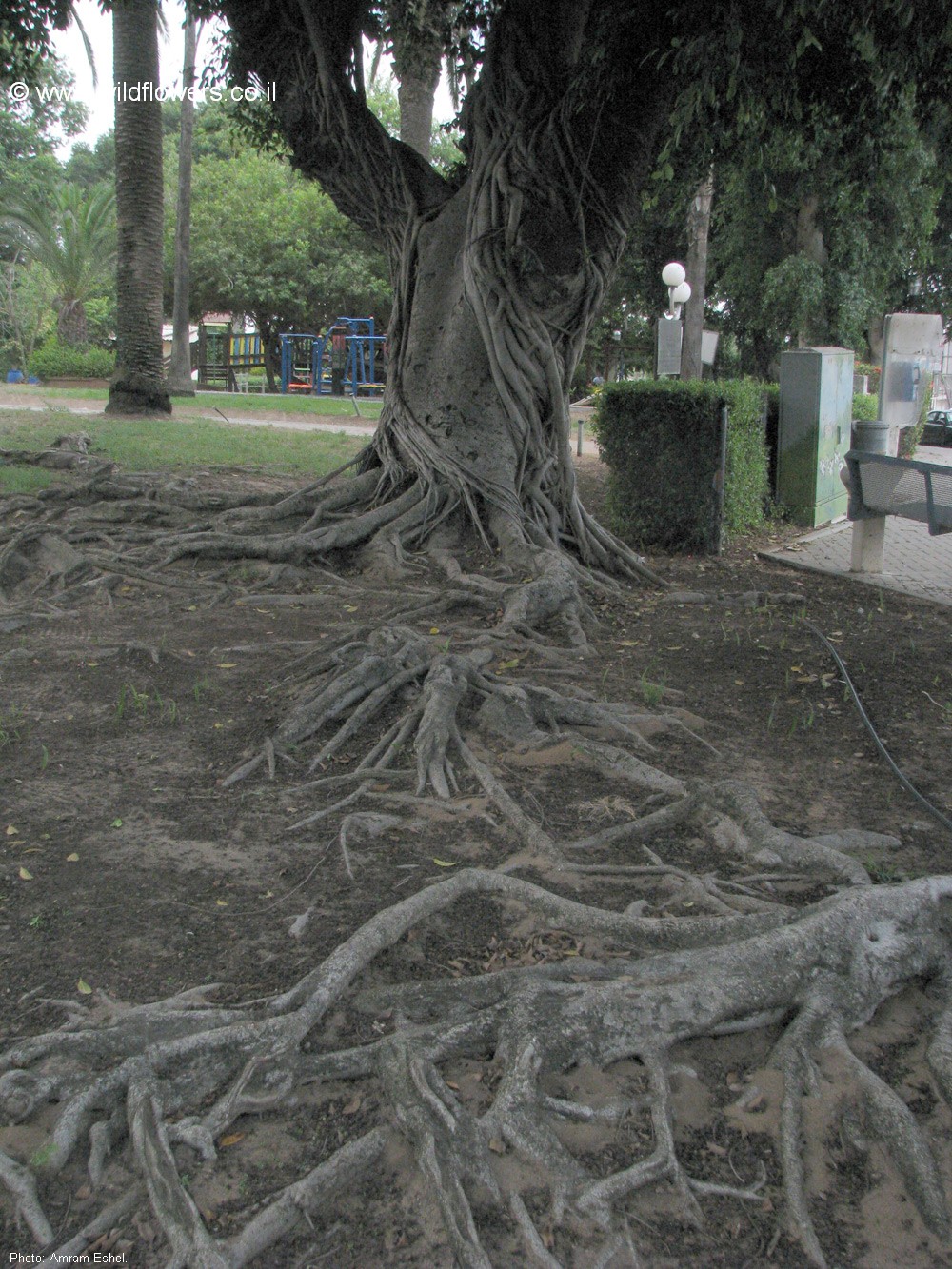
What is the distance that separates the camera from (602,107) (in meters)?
8.48

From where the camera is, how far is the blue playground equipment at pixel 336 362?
32.5m

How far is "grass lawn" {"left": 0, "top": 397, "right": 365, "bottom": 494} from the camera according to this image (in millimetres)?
13102

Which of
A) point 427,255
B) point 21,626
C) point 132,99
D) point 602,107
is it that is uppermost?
point 132,99

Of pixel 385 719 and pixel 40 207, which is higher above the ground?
pixel 40 207

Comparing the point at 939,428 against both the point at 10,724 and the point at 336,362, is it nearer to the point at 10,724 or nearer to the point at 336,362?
the point at 336,362

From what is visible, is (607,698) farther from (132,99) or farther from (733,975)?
(132,99)

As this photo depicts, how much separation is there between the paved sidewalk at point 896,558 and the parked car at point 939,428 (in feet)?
48.3

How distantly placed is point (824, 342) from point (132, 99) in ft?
47.2

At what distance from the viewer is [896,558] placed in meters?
10.9

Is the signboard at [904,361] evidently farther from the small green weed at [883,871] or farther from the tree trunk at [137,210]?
the tree trunk at [137,210]

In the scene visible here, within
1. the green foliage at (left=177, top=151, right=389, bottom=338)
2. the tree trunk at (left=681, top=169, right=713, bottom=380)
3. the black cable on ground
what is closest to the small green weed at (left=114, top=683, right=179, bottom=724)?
the black cable on ground

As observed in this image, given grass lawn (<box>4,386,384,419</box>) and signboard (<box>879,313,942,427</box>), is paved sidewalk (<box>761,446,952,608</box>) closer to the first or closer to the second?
signboard (<box>879,313,942,427</box>)

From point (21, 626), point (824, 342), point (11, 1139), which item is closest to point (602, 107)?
point (21, 626)

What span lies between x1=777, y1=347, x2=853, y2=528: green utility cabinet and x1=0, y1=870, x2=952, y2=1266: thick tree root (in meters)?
9.15
